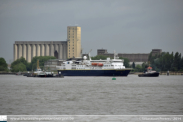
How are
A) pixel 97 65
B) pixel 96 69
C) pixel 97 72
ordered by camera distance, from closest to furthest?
pixel 97 72, pixel 96 69, pixel 97 65

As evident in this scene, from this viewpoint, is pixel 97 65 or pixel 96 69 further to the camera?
pixel 97 65

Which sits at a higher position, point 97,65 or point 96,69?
point 97,65

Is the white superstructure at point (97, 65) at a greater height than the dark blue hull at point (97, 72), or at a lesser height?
greater

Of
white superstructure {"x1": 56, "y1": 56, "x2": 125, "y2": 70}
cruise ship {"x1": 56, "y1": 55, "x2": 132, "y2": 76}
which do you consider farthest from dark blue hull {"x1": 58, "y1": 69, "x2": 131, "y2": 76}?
white superstructure {"x1": 56, "y1": 56, "x2": 125, "y2": 70}

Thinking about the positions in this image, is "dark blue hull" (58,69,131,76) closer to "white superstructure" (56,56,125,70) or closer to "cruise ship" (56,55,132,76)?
"cruise ship" (56,55,132,76)

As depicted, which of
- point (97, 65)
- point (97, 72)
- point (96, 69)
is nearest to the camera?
point (97, 72)

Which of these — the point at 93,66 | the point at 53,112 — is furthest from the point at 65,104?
the point at 93,66

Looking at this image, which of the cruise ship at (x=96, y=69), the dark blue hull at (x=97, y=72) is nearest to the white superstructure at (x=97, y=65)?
the cruise ship at (x=96, y=69)

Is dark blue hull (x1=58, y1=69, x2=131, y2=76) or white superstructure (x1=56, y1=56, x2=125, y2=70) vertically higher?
white superstructure (x1=56, y1=56, x2=125, y2=70)

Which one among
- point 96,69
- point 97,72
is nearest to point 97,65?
point 96,69

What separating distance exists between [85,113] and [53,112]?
3100mm

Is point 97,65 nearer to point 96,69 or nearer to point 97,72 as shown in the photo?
point 96,69

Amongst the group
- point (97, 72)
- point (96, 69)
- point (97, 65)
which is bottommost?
point (97, 72)

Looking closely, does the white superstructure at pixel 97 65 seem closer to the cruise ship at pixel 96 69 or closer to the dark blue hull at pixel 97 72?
the cruise ship at pixel 96 69
